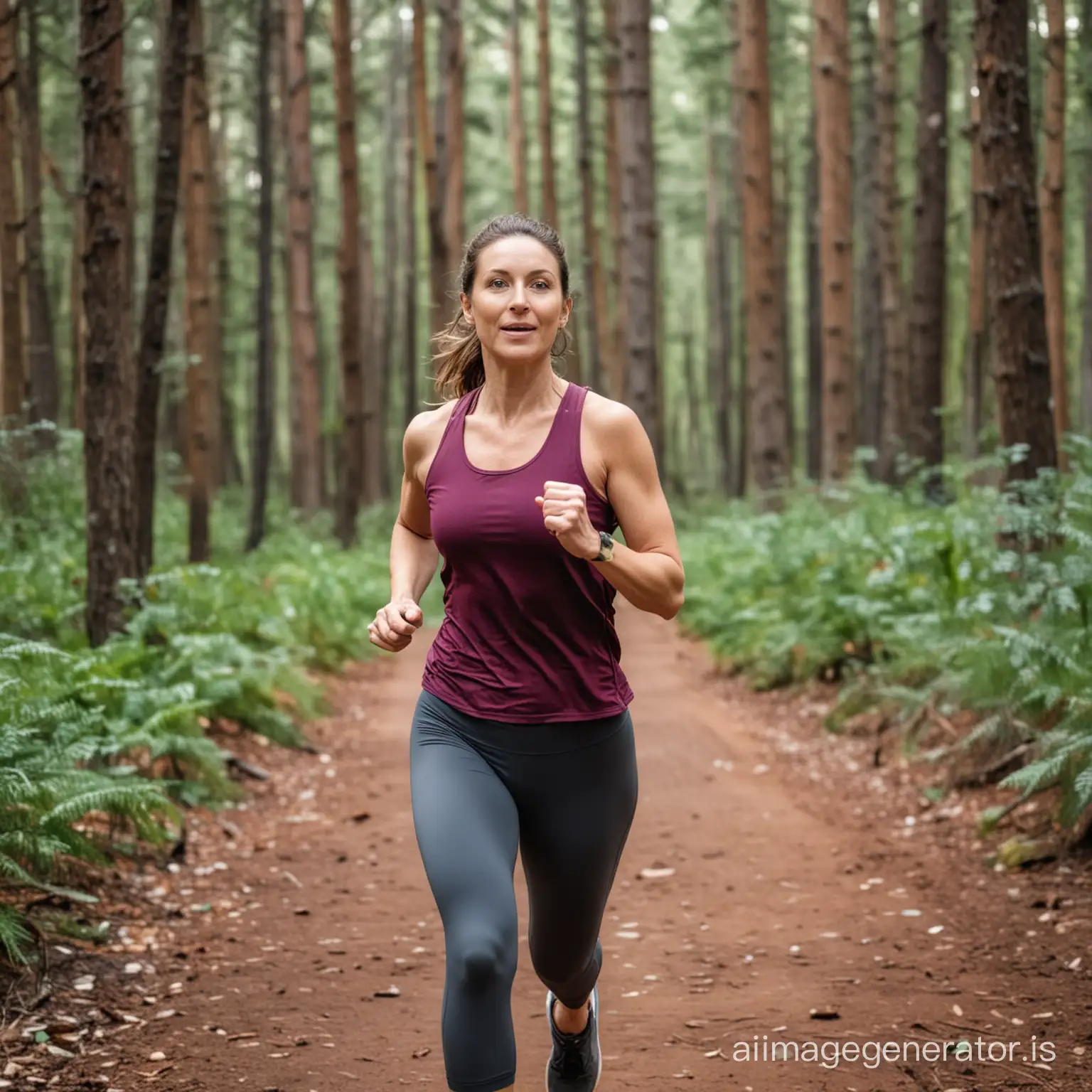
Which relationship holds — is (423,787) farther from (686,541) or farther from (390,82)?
(390,82)

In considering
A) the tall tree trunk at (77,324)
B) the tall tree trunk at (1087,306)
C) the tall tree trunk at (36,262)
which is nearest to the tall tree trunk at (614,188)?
the tall tree trunk at (1087,306)

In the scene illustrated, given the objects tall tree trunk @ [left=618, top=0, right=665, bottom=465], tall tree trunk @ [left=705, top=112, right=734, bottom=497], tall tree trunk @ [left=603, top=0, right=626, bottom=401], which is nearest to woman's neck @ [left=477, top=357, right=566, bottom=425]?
tall tree trunk @ [left=618, top=0, right=665, bottom=465]

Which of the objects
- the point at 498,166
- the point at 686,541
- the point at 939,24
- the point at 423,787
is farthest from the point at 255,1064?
the point at 498,166

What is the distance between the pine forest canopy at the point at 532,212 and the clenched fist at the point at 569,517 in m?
0.97

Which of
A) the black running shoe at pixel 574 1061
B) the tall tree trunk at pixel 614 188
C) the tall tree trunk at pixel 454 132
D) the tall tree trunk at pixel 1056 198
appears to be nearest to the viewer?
the black running shoe at pixel 574 1061

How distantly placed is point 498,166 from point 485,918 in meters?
42.4

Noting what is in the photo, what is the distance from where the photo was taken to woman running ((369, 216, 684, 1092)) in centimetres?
327

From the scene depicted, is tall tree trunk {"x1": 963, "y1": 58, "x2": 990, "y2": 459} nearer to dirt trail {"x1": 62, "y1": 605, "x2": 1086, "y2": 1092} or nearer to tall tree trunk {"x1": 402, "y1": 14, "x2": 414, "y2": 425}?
tall tree trunk {"x1": 402, "y1": 14, "x2": 414, "y2": 425}

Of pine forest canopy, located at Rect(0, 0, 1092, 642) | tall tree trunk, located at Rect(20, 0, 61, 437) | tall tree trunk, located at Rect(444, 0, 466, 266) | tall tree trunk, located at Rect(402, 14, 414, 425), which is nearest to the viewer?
pine forest canopy, located at Rect(0, 0, 1092, 642)

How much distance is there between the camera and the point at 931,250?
18.1 metres

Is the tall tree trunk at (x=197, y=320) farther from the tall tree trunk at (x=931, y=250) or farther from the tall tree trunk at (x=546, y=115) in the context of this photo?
the tall tree trunk at (x=546, y=115)

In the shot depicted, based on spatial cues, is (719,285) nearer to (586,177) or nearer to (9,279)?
(586,177)

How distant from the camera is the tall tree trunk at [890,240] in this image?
71.7 ft

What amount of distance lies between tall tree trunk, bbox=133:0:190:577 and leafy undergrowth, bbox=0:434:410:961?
2.50 feet
